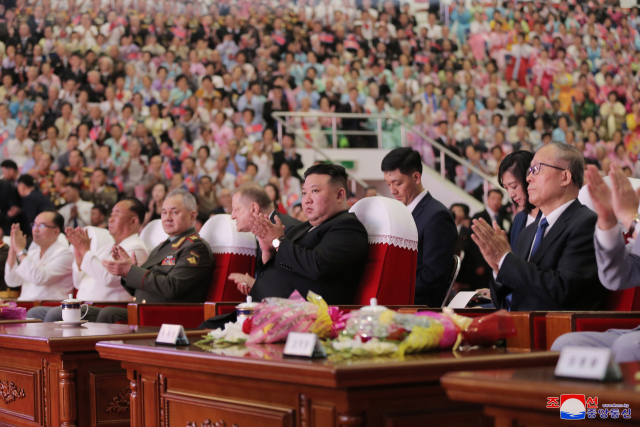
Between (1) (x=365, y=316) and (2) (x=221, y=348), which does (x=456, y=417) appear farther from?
(2) (x=221, y=348)

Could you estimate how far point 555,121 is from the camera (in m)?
8.72

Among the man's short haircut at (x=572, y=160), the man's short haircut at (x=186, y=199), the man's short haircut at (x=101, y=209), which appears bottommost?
the man's short haircut at (x=101, y=209)

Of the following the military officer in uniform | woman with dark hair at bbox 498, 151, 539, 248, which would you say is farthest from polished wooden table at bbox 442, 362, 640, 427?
the military officer in uniform

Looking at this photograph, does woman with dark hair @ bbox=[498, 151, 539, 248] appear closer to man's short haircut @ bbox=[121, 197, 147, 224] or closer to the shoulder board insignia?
the shoulder board insignia

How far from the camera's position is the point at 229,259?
2.97m

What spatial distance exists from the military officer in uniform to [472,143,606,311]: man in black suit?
1.41 meters

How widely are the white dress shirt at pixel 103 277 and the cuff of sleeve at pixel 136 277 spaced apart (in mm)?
505

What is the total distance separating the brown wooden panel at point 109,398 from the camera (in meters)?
1.77

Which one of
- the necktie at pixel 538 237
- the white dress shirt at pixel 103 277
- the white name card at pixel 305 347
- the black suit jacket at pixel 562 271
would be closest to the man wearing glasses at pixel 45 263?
the white dress shirt at pixel 103 277

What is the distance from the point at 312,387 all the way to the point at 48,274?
3.35 m

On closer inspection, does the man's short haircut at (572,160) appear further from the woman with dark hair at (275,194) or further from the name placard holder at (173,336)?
the woman with dark hair at (275,194)

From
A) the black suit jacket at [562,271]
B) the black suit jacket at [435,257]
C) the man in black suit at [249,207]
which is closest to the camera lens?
the black suit jacket at [562,271]

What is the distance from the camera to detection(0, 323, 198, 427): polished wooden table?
67.8 inches

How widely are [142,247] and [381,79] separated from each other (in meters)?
5.45
